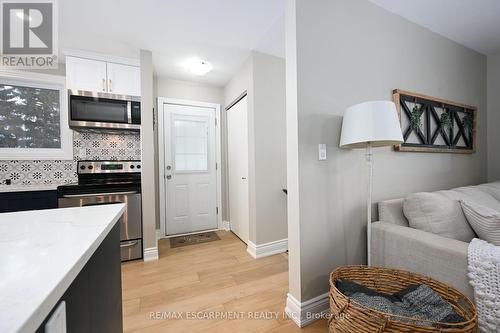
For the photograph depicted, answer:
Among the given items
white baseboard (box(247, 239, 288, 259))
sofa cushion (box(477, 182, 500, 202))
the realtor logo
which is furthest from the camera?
white baseboard (box(247, 239, 288, 259))

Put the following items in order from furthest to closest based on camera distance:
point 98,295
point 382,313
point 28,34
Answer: point 28,34 → point 382,313 → point 98,295

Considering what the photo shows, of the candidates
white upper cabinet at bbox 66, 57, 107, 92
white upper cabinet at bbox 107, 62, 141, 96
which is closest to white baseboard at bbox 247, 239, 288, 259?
white upper cabinet at bbox 107, 62, 141, 96

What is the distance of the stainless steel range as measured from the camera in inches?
86.7

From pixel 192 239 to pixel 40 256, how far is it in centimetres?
274

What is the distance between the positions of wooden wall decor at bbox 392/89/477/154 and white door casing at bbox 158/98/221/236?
255 centimetres

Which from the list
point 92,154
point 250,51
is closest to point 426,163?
point 250,51

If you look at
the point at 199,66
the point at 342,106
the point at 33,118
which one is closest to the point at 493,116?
the point at 342,106

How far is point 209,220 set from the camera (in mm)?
3416

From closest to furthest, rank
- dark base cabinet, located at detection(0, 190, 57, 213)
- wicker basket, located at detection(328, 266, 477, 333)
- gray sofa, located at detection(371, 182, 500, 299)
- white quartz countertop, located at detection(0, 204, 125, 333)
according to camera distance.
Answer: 1. white quartz countertop, located at detection(0, 204, 125, 333)
2. wicker basket, located at detection(328, 266, 477, 333)
3. gray sofa, located at detection(371, 182, 500, 299)
4. dark base cabinet, located at detection(0, 190, 57, 213)

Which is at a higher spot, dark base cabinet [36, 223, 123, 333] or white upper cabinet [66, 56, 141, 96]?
white upper cabinet [66, 56, 141, 96]

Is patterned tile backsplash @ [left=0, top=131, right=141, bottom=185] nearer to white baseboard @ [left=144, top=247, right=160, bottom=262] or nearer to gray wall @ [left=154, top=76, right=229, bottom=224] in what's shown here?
gray wall @ [left=154, top=76, right=229, bottom=224]

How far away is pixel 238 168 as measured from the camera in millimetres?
3043

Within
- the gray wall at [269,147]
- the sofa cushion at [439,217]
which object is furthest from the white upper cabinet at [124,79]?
the sofa cushion at [439,217]

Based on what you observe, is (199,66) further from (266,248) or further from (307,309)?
(307,309)
